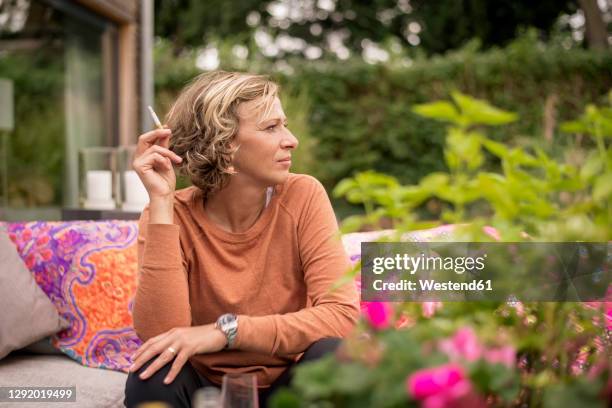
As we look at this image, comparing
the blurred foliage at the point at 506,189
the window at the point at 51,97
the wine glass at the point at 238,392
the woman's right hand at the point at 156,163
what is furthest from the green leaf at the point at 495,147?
the window at the point at 51,97

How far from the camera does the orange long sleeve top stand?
152 centimetres

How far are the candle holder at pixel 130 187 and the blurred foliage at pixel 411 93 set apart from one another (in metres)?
4.75

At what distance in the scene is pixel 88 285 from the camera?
2004 millimetres

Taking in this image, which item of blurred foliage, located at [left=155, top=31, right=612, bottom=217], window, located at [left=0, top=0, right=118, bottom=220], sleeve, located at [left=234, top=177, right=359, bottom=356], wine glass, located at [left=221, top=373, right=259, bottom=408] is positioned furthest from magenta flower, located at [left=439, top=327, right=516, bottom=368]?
blurred foliage, located at [left=155, top=31, right=612, bottom=217]

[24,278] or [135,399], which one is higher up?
[24,278]

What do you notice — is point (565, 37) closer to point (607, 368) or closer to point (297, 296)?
point (297, 296)

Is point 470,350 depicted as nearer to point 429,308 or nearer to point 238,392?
point 429,308

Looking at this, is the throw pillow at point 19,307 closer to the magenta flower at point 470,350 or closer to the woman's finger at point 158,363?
the woman's finger at point 158,363

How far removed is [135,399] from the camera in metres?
1.44

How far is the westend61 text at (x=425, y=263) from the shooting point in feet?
2.75

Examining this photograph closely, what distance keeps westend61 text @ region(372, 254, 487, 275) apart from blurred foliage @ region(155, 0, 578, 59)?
11510mm

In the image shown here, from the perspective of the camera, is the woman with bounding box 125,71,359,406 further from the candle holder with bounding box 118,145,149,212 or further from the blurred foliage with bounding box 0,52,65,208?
the blurred foliage with bounding box 0,52,65,208

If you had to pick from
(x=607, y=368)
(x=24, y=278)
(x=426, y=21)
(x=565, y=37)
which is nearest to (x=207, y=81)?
(x=24, y=278)

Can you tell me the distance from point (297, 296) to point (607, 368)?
1150 millimetres
